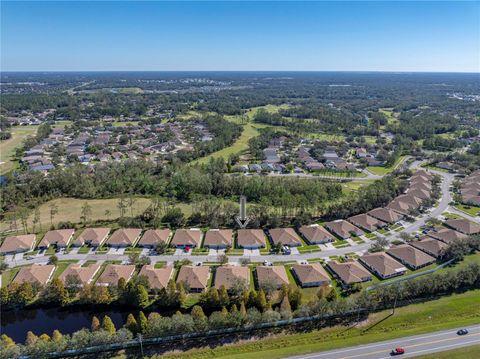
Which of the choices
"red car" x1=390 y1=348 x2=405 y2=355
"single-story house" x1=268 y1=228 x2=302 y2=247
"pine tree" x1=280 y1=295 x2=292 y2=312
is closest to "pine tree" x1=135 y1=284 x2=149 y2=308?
"pine tree" x1=280 y1=295 x2=292 y2=312

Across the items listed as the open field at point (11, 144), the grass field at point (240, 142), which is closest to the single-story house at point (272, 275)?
the grass field at point (240, 142)

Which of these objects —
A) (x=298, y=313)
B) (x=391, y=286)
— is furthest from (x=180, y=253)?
(x=391, y=286)

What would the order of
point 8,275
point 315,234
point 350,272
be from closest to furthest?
point 350,272, point 8,275, point 315,234

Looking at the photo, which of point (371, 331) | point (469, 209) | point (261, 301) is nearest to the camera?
point (371, 331)

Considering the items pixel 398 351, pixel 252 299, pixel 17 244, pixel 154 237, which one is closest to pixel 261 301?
pixel 252 299

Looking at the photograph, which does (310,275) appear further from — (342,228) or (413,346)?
Answer: (342,228)

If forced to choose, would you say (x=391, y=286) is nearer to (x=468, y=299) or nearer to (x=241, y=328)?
(x=468, y=299)
